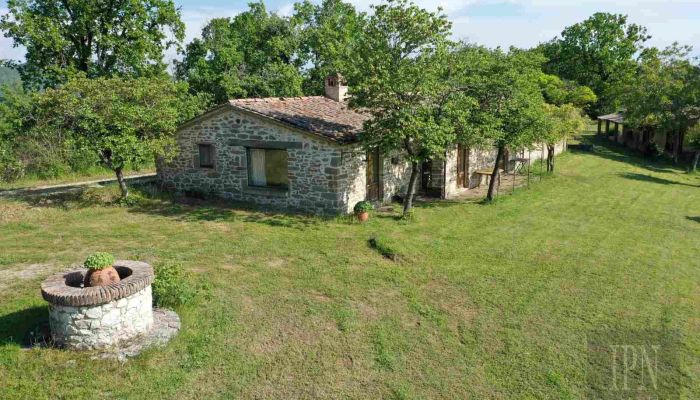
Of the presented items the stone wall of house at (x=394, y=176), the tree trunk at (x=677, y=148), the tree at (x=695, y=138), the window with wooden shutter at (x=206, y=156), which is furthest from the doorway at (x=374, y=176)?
the tree trunk at (x=677, y=148)

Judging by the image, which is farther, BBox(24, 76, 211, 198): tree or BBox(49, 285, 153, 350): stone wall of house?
BBox(24, 76, 211, 198): tree

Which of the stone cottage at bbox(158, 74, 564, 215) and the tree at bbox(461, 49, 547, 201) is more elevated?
the tree at bbox(461, 49, 547, 201)

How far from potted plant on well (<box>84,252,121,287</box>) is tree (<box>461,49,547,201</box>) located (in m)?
11.3

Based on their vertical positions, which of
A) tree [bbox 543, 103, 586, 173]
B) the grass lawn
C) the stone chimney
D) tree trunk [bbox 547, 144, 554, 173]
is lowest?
the grass lawn

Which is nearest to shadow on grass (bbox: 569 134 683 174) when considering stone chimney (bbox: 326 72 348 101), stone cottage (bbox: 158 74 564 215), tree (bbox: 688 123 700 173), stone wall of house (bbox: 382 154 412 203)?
tree (bbox: 688 123 700 173)

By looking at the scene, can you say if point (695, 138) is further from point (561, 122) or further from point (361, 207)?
point (361, 207)

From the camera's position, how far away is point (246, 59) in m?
32.6

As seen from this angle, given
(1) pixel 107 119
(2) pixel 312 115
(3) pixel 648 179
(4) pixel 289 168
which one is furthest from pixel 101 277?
(3) pixel 648 179

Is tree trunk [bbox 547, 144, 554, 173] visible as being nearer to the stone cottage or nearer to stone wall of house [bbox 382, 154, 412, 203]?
the stone cottage

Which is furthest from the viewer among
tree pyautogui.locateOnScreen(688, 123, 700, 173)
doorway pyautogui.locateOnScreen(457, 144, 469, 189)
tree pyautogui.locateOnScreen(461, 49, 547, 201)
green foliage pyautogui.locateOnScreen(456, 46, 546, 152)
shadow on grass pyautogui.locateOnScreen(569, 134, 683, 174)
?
shadow on grass pyautogui.locateOnScreen(569, 134, 683, 174)

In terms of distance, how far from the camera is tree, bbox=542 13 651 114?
5203 centimetres

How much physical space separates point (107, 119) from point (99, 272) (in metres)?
10.0

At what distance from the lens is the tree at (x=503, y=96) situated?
1556cm

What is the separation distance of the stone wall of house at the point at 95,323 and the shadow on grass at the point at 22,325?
557mm
